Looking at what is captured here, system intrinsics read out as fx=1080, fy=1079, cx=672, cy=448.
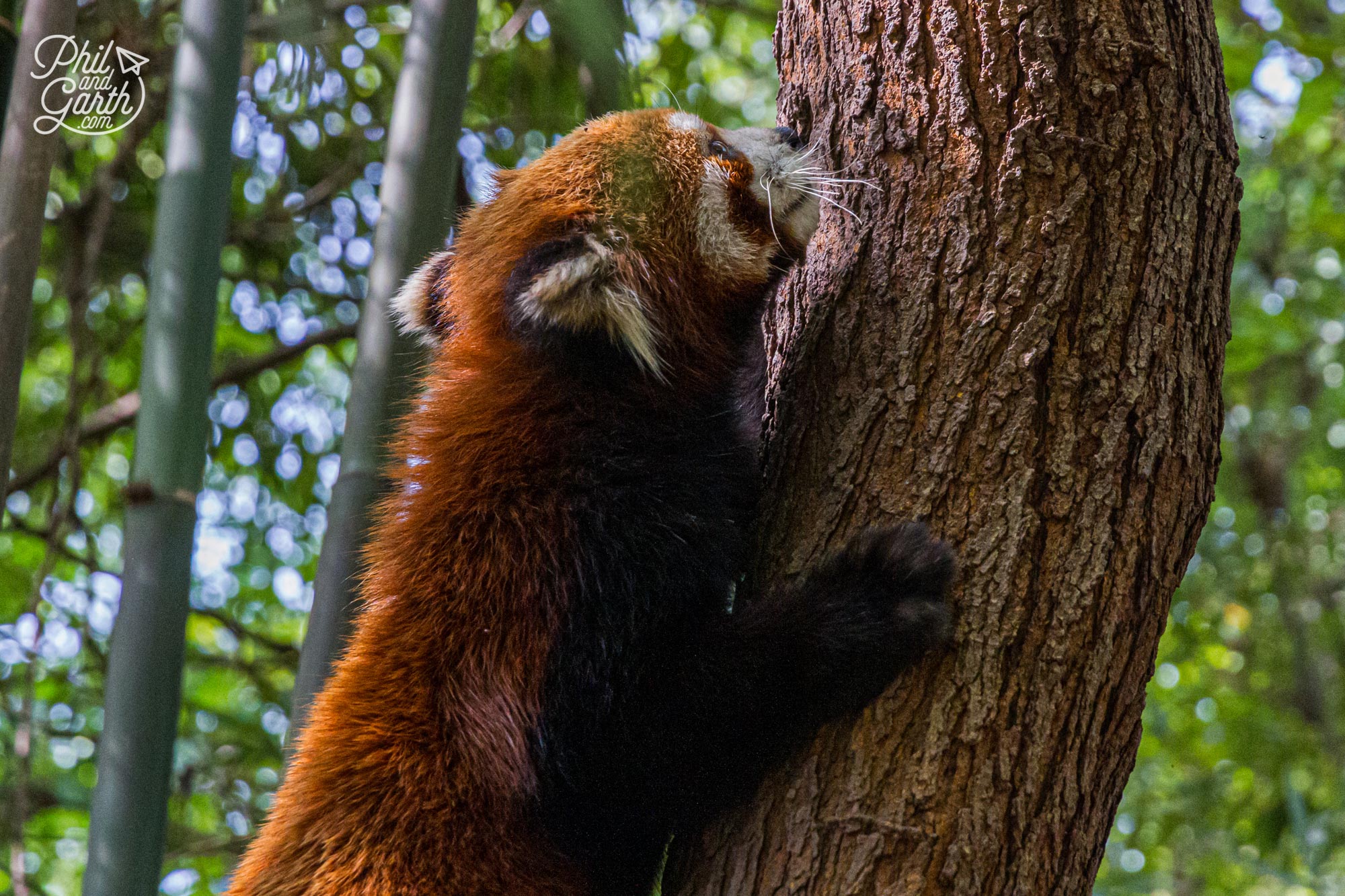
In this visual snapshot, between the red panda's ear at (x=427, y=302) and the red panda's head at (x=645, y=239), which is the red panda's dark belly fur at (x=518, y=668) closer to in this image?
the red panda's head at (x=645, y=239)

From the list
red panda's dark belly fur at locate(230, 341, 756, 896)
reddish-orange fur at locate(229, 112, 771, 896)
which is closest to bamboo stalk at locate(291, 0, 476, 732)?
reddish-orange fur at locate(229, 112, 771, 896)

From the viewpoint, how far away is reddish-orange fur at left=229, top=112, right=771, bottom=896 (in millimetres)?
1832

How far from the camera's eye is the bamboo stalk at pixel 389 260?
226cm

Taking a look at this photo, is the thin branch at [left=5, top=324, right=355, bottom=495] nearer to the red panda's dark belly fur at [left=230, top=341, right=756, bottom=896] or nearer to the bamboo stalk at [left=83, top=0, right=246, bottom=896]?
the bamboo stalk at [left=83, top=0, right=246, bottom=896]

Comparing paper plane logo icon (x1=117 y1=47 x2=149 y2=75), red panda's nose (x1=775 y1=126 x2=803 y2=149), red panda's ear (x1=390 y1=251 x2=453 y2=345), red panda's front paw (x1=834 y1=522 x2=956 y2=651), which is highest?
paper plane logo icon (x1=117 y1=47 x2=149 y2=75)

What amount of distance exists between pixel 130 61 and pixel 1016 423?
2847 mm

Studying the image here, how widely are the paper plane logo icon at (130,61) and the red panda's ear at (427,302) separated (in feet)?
4.20

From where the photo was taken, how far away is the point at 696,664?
5.90 ft

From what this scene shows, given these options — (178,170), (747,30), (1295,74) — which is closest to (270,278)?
(178,170)

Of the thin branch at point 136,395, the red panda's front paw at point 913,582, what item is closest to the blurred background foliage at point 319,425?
the thin branch at point 136,395

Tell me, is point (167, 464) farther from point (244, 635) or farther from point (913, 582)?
point (244, 635)

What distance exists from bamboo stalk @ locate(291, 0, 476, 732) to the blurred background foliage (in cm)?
18

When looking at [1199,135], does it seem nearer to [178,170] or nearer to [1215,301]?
[1215,301]

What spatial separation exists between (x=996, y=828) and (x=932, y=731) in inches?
6.2
